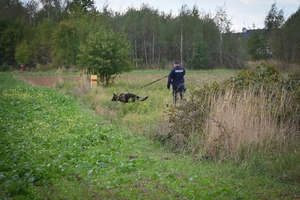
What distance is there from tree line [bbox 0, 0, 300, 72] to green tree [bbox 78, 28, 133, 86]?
21639 millimetres

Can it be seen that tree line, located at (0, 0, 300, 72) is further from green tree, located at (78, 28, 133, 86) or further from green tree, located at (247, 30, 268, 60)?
green tree, located at (78, 28, 133, 86)

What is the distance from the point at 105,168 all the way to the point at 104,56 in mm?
21497

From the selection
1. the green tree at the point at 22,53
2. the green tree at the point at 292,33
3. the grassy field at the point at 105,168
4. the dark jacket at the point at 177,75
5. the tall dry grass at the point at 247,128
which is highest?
the green tree at the point at 292,33

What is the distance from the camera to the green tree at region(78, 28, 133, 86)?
2859 cm

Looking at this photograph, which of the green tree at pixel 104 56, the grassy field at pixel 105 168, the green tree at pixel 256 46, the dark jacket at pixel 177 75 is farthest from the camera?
the green tree at pixel 256 46

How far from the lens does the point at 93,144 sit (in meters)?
10.5

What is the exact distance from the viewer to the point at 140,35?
221ft

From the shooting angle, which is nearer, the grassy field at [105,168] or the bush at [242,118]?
the grassy field at [105,168]

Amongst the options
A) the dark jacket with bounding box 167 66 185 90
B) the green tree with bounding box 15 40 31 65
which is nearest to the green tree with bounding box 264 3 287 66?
the dark jacket with bounding box 167 66 185 90

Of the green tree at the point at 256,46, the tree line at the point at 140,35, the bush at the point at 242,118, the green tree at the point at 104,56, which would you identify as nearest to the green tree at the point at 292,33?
the tree line at the point at 140,35

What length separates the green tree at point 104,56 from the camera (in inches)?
1126

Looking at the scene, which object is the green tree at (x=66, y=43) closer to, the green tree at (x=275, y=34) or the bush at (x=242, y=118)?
the green tree at (x=275, y=34)

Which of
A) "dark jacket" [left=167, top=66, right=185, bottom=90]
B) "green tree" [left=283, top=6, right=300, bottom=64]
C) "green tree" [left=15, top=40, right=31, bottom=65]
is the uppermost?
"green tree" [left=283, top=6, right=300, bottom=64]

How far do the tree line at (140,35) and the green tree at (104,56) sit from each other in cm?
2164
